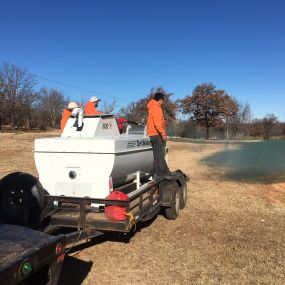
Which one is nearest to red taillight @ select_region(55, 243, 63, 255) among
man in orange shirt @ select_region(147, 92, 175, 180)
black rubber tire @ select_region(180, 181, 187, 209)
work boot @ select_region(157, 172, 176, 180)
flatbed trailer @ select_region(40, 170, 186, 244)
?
flatbed trailer @ select_region(40, 170, 186, 244)

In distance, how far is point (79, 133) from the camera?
7.09 meters

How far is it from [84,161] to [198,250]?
7.50 feet

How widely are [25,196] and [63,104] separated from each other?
70.3 meters

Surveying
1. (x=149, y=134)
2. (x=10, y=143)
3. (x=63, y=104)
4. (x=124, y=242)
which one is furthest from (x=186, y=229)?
(x=63, y=104)

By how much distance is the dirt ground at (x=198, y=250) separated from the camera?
5.31m

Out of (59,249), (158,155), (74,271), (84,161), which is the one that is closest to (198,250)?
(74,271)

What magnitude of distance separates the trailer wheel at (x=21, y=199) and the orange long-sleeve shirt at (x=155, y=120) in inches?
113

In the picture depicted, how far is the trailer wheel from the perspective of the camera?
607cm

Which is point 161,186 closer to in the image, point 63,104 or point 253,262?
point 253,262

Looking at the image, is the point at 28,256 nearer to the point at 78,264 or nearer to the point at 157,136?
the point at 78,264

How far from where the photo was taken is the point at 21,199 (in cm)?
630

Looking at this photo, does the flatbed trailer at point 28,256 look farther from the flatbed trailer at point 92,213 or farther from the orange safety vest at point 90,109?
the orange safety vest at point 90,109

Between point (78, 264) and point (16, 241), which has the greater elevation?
point (16, 241)

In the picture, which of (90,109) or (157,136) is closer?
(157,136)
